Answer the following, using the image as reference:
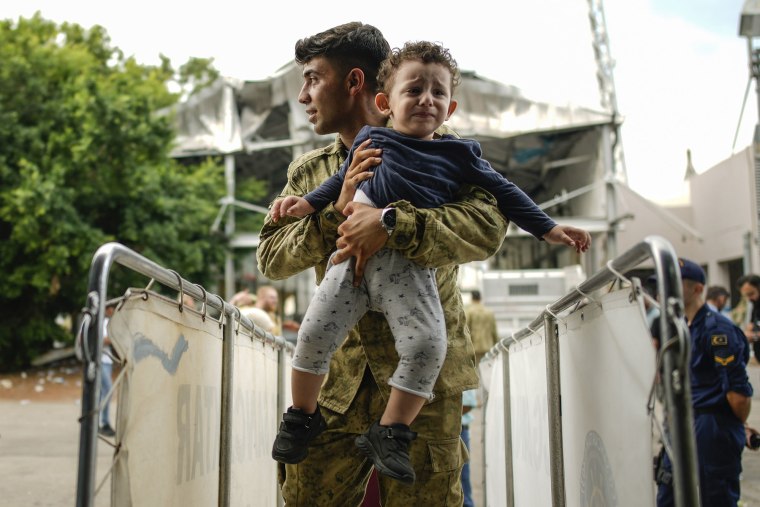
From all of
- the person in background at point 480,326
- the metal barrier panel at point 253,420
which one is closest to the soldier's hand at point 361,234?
the metal barrier panel at point 253,420

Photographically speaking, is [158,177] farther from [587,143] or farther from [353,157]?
[353,157]

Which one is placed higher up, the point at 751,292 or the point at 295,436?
the point at 751,292

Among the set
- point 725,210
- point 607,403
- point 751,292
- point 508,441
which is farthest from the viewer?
point 725,210

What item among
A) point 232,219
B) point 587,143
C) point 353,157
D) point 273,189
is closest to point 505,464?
point 353,157

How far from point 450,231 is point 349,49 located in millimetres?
850

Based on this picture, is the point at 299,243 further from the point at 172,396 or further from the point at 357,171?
the point at 172,396

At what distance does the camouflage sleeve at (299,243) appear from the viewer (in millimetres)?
2463

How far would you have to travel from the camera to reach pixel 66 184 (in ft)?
58.6

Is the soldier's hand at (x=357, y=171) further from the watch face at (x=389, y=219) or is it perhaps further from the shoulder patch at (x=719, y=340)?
the shoulder patch at (x=719, y=340)

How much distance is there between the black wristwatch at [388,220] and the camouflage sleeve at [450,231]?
0.05 feet

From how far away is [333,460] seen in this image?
101 inches

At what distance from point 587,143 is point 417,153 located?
21975mm

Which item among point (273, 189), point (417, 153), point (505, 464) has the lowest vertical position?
point (505, 464)

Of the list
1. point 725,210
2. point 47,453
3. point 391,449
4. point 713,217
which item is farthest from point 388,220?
point 713,217
